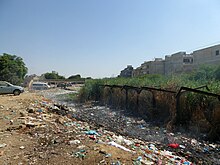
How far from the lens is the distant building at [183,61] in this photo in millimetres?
29181

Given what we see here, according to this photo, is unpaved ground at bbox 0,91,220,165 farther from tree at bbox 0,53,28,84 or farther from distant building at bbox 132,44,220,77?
tree at bbox 0,53,28,84

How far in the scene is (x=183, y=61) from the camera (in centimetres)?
3488

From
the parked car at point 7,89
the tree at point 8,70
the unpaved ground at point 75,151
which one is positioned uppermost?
the tree at point 8,70

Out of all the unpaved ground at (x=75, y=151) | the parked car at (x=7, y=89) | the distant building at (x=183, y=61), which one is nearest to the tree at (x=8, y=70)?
the parked car at (x=7, y=89)

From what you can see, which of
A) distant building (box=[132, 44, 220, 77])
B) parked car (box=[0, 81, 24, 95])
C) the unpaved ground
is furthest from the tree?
the unpaved ground

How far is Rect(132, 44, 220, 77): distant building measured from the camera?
29.2 metres

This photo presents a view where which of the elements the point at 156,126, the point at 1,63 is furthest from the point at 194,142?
the point at 1,63

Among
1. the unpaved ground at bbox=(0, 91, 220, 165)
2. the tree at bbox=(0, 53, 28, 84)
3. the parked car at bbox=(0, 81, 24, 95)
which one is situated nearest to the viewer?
the unpaved ground at bbox=(0, 91, 220, 165)

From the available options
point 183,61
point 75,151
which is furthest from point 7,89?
point 183,61

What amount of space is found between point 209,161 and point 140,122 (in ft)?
10.5

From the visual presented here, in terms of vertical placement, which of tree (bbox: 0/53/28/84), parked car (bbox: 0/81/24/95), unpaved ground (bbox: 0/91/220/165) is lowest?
unpaved ground (bbox: 0/91/220/165)

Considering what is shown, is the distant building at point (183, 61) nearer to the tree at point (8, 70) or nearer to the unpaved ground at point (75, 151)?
the unpaved ground at point (75, 151)

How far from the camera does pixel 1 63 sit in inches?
1059

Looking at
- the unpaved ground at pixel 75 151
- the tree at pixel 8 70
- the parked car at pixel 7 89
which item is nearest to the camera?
the unpaved ground at pixel 75 151
